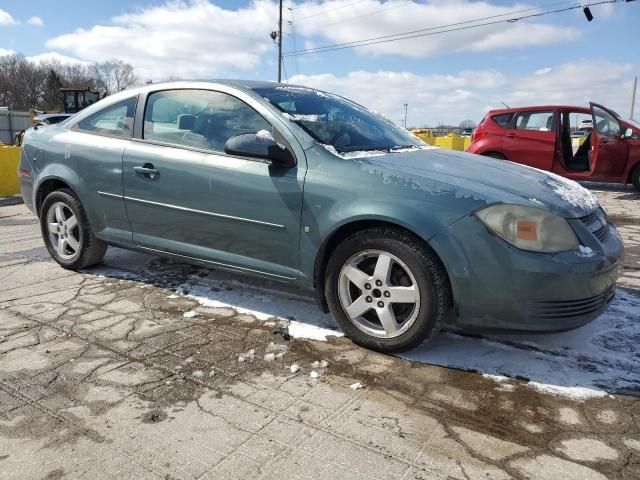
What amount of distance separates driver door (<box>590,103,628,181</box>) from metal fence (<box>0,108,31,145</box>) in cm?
2987

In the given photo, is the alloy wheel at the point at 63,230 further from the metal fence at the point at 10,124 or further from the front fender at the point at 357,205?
the metal fence at the point at 10,124

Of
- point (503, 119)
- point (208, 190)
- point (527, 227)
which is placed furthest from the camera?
point (503, 119)

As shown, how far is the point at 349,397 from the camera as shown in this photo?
2.48 m

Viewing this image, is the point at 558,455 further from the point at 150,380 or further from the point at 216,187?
the point at 216,187

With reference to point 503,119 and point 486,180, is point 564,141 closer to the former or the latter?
point 503,119

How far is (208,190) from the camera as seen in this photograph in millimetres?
3361

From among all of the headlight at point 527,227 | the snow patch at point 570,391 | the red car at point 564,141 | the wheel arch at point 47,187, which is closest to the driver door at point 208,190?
the wheel arch at point 47,187

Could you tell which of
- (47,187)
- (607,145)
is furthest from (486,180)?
(607,145)

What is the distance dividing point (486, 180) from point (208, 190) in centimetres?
170

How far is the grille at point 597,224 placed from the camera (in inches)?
111

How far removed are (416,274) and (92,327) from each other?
2.04m

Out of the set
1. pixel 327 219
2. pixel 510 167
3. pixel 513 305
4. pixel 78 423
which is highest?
pixel 510 167

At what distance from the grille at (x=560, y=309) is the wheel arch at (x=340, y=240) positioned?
0.44 meters

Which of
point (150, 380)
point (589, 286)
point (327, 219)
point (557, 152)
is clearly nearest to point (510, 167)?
point (589, 286)
